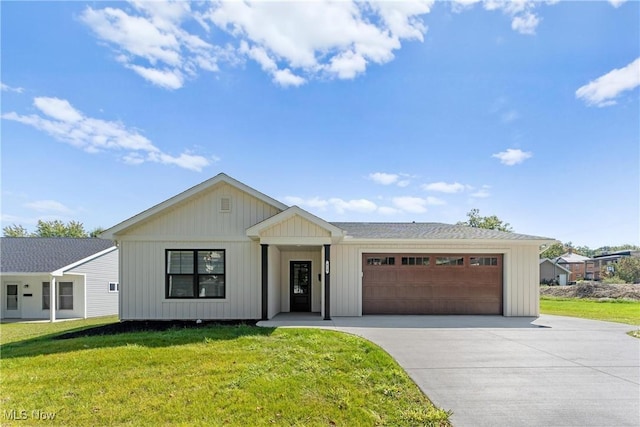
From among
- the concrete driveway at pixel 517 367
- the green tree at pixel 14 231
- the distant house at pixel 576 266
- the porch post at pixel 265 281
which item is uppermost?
the green tree at pixel 14 231

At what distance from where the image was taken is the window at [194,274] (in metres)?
11.3

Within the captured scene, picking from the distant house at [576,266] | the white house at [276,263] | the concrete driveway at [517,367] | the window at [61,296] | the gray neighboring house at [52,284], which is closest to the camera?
the concrete driveway at [517,367]

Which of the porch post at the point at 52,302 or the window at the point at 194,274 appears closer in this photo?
the window at the point at 194,274

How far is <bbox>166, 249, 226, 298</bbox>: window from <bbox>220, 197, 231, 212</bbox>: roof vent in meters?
1.32

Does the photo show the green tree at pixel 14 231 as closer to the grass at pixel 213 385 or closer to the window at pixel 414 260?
the grass at pixel 213 385

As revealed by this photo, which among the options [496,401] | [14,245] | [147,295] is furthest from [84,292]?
[496,401]

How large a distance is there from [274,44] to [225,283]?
7697 millimetres

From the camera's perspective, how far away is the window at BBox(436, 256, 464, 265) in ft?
40.9

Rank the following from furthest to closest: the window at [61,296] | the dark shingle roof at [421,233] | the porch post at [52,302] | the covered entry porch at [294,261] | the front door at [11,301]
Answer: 1. the window at [61,296]
2. the front door at [11,301]
3. the porch post at [52,302]
4. the dark shingle roof at [421,233]
5. the covered entry porch at [294,261]

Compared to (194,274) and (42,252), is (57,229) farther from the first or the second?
(194,274)

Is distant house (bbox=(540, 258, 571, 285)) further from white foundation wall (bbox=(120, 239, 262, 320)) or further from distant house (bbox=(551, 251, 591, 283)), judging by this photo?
white foundation wall (bbox=(120, 239, 262, 320))

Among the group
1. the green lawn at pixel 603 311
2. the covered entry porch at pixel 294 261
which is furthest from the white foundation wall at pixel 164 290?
the green lawn at pixel 603 311

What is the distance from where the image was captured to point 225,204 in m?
11.6

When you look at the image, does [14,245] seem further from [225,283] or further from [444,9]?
[444,9]
